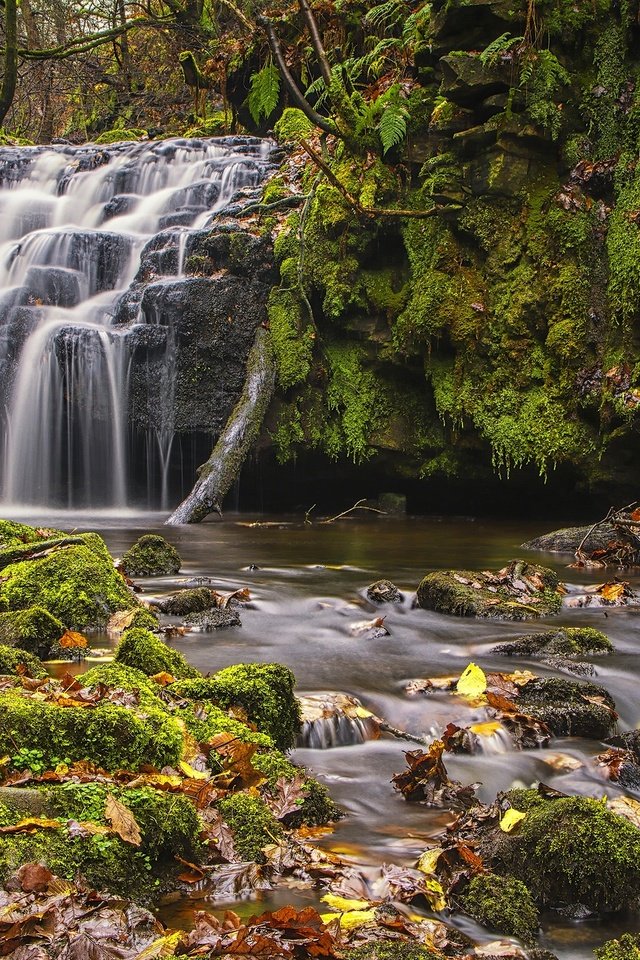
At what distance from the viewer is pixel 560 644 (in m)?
5.25

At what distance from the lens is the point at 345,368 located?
42.3 feet

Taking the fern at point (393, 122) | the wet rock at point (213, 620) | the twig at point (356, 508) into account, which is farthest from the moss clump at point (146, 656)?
the fern at point (393, 122)

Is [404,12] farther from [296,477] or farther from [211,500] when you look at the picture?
[211,500]

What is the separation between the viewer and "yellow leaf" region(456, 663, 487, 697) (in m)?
4.42

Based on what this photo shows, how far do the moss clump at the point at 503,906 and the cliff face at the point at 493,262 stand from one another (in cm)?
855

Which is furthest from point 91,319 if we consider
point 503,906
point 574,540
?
point 503,906

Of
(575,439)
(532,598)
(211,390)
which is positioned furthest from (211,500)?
(532,598)

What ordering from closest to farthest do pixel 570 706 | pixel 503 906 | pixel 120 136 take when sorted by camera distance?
pixel 503 906 → pixel 570 706 → pixel 120 136

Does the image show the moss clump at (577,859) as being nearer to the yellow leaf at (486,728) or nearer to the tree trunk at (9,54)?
the yellow leaf at (486,728)

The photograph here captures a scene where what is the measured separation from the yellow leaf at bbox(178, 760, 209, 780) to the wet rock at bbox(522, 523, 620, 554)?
7.19m

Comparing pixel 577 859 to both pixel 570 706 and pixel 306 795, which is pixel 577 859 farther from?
pixel 570 706

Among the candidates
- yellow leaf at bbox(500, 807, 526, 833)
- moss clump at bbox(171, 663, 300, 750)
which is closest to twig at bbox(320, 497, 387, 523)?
moss clump at bbox(171, 663, 300, 750)

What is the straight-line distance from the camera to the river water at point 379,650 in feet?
10.00

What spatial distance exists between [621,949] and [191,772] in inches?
57.2
